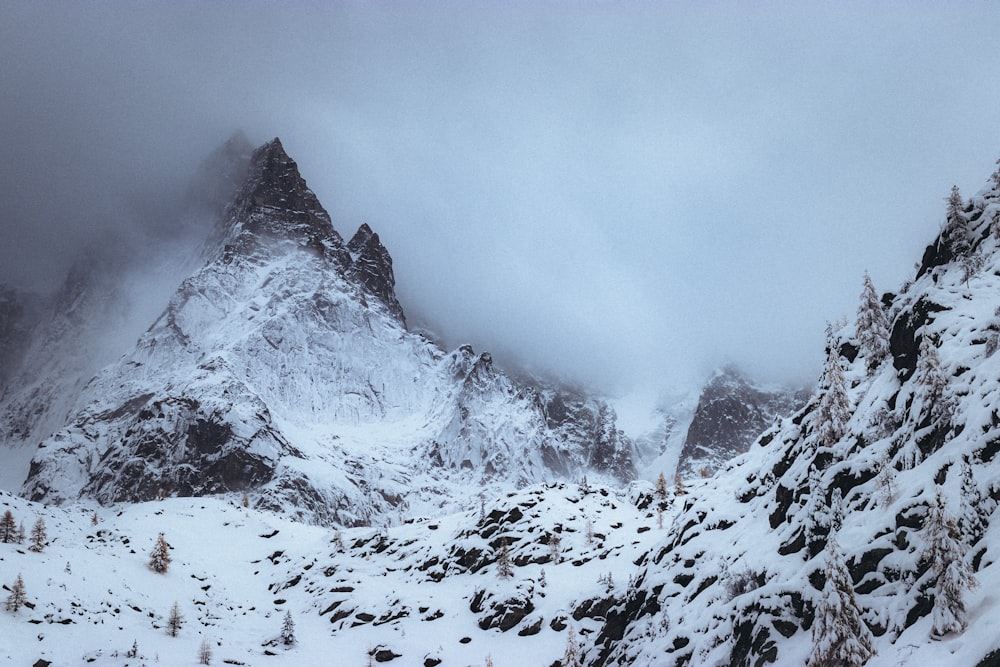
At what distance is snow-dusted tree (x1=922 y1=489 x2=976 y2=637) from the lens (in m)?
12.3

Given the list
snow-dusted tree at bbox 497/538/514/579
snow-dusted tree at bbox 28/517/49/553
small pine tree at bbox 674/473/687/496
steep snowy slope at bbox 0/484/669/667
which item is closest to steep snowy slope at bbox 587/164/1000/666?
steep snowy slope at bbox 0/484/669/667

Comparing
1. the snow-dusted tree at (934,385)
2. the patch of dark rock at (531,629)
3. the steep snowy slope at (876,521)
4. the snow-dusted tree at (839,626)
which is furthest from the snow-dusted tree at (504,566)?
the snow-dusted tree at (934,385)

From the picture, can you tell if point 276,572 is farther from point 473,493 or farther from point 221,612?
point 473,493

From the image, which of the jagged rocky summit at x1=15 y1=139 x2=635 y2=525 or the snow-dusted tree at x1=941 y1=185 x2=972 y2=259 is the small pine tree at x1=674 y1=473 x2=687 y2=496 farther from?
the jagged rocky summit at x1=15 y1=139 x2=635 y2=525

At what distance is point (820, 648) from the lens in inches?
569

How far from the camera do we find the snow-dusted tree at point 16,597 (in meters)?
32.9

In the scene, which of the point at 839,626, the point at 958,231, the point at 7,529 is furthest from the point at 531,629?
the point at 7,529

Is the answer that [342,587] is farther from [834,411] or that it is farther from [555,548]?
[834,411]

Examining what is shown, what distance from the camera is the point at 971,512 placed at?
14125 millimetres

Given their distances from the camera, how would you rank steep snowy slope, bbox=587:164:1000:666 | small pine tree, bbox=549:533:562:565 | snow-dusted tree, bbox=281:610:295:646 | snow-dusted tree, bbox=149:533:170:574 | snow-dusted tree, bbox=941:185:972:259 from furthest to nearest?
snow-dusted tree, bbox=149:533:170:574 → small pine tree, bbox=549:533:562:565 → snow-dusted tree, bbox=281:610:295:646 → snow-dusted tree, bbox=941:185:972:259 → steep snowy slope, bbox=587:164:1000:666

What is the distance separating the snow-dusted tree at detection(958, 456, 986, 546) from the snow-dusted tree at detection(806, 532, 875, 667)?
108 inches

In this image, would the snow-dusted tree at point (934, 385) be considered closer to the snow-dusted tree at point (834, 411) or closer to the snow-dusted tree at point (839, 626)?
the snow-dusted tree at point (834, 411)

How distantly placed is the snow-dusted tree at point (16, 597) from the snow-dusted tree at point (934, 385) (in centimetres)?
4336

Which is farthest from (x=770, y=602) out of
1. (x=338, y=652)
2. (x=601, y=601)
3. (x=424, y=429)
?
(x=424, y=429)
